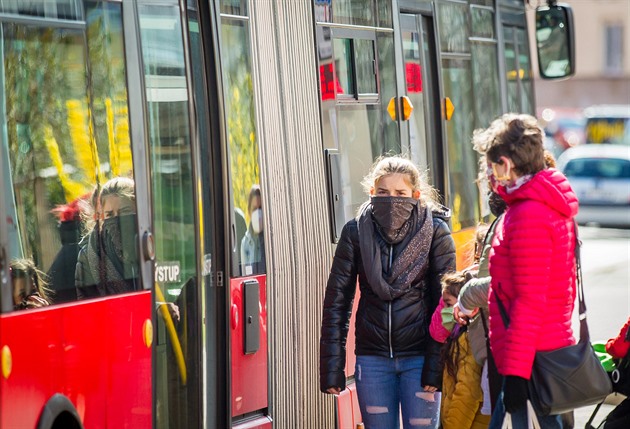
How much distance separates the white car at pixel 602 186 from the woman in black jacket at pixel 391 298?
23.0 metres

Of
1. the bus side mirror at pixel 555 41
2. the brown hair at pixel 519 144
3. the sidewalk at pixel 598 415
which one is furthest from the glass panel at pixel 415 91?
the brown hair at pixel 519 144

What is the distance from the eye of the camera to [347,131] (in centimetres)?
746

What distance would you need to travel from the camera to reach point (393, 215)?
6.23 metres

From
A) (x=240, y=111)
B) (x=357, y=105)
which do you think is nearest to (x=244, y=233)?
(x=240, y=111)

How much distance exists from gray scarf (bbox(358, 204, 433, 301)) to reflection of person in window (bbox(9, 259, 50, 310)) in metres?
1.70

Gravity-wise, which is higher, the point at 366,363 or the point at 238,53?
the point at 238,53

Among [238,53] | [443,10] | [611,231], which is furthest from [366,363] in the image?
[611,231]

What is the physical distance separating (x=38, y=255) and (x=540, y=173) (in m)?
1.83

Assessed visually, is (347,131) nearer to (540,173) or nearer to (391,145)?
(391,145)

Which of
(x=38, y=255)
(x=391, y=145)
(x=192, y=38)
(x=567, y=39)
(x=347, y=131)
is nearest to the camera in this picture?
(x=38, y=255)

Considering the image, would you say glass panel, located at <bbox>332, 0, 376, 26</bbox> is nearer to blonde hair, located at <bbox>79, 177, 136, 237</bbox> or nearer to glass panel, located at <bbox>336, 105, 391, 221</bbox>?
glass panel, located at <bbox>336, 105, 391, 221</bbox>

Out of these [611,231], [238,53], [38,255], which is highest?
[238,53]

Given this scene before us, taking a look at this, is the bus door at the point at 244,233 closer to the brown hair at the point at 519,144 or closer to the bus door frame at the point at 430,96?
the brown hair at the point at 519,144

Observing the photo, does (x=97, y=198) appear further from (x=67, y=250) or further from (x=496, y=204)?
(x=496, y=204)
